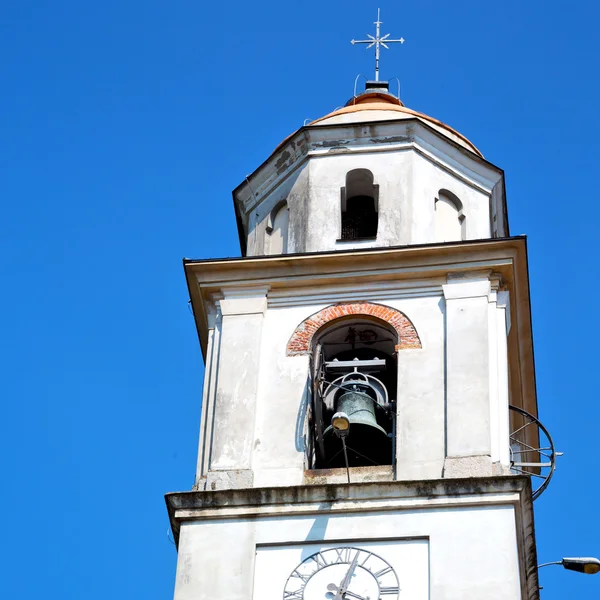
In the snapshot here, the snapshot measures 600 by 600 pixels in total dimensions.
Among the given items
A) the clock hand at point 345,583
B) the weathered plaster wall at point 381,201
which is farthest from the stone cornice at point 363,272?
the clock hand at point 345,583

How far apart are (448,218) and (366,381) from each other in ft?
10.5

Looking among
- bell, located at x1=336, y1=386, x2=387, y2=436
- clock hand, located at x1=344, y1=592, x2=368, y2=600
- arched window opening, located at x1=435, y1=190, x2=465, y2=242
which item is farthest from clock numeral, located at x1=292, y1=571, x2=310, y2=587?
arched window opening, located at x1=435, y1=190, x2=465, y2=242

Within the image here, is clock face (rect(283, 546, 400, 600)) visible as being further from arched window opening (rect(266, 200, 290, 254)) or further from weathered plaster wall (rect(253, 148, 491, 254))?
arched window opening (rect(266, 200, 290, 254))

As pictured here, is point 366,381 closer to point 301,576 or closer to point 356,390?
point 356,390

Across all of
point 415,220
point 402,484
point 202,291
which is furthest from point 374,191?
point 402,484

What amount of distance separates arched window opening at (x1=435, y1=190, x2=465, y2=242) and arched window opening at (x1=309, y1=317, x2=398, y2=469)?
1792 millimetres

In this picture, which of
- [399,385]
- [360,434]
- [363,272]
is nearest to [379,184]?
[363,272]

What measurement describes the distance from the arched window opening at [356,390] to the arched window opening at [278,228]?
182 cm

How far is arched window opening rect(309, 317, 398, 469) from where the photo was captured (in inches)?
998

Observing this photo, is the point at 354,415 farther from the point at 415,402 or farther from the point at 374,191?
the point at 374,191

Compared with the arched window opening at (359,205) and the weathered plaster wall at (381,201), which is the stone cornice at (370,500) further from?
the arched window opening at (359,205)

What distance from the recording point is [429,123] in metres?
28.9

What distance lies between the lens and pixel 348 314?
86.6 feet

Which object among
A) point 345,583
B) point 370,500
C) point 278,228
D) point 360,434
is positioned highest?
point 278,228
